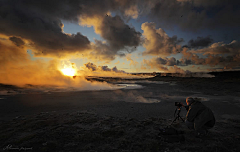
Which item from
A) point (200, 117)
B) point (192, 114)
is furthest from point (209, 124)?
point (192, 114)

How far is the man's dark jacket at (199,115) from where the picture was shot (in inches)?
215

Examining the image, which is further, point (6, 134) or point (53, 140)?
point (6, 134)

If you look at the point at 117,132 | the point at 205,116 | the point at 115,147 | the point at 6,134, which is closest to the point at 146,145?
the point at 115,147

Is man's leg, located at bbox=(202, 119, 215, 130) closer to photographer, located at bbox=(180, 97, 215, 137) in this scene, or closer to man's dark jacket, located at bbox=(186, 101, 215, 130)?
photographer, located at bbox=(180, 97, 215, 137)

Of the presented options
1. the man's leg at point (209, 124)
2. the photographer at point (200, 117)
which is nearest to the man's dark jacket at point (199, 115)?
the photographer at point (200, 117)

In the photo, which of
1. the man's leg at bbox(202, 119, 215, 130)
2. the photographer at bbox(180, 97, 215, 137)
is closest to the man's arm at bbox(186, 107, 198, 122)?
the photographer at bbox(180, 97, 215, 137)

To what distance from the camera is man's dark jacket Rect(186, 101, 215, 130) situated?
17.9 feet

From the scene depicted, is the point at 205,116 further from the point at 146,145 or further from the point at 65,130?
the point at 65,130

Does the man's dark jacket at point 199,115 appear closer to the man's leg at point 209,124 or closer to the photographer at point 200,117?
the photographer at point 200,117

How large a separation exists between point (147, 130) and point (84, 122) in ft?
15.3

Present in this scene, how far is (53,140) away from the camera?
5918mm

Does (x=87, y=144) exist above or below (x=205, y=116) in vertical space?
below

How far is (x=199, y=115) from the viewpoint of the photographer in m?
5.58

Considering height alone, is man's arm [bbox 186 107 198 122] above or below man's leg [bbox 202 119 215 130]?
above
